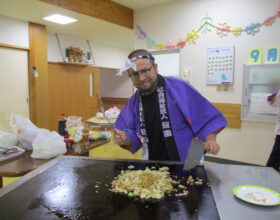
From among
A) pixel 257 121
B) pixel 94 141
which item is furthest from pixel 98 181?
pixel 257 121

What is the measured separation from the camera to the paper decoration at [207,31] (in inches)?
134

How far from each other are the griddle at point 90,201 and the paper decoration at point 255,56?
2.77 meters

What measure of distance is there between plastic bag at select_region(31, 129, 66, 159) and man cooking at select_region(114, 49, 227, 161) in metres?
0.51

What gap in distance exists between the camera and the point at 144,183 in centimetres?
109

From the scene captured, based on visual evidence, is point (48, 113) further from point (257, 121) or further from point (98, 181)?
point (98, 181)

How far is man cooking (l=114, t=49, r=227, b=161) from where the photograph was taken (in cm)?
148

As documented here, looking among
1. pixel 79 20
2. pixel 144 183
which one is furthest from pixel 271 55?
pixel 79 20

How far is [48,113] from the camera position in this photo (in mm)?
5152

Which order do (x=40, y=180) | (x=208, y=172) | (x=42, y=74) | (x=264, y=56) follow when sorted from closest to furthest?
(x=40, y=180) < (x=208, y=172) < (x=264, y=56) < (x=42, y=74)

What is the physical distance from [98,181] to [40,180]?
0.27m

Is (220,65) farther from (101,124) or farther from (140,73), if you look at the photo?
(140,73)

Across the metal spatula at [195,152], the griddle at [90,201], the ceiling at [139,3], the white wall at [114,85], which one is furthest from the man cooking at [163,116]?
the white wall at [114,85]

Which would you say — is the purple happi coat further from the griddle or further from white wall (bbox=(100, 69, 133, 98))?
white wall (bbox=(100, 69, 133, 98))

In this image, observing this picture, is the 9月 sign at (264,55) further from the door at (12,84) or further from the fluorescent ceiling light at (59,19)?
the door at (12,84)
